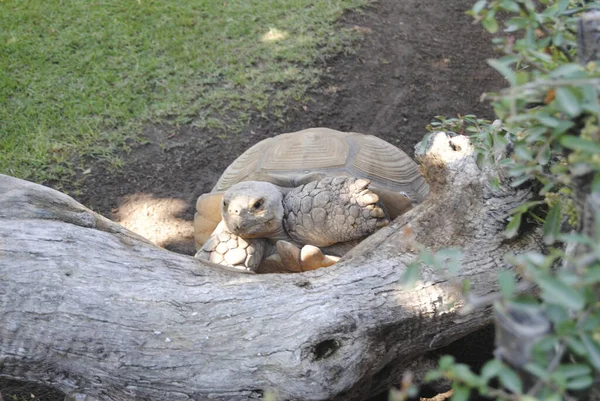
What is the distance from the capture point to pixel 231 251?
303cm

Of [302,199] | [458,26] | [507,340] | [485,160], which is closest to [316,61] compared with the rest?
[458,26]

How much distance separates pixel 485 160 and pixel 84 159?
2897mm

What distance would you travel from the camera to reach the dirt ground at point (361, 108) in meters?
4.11

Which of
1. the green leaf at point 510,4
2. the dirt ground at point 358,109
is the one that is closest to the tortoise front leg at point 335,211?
the dirt ground at point 358,109

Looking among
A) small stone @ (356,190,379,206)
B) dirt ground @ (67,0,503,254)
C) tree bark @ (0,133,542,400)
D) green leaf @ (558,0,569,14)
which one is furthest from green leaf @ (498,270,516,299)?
dirt ground @ (67,0,503,254)

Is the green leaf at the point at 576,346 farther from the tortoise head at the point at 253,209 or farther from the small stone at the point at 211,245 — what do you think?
the small stone at the point at 211,245

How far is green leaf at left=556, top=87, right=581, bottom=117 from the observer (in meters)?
1.04

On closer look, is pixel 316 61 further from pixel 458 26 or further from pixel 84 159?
pixel 84 159

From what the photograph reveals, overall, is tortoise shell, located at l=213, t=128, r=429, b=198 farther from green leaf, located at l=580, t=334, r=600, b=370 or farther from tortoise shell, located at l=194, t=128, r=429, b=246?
green leaf, located at l=580, t=334, r=600, b=370

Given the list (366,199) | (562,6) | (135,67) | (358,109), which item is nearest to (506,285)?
(562,6)

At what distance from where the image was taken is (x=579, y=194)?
4.37 feet

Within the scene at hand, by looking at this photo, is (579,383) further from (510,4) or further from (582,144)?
(510,4)

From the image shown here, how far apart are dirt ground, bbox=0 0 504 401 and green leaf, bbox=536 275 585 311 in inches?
118

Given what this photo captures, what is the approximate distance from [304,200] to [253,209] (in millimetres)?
232
